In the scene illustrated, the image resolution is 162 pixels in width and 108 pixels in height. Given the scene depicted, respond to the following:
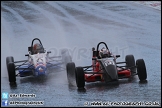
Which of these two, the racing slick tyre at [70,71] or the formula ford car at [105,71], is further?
the racing slick tyre at [70,71]

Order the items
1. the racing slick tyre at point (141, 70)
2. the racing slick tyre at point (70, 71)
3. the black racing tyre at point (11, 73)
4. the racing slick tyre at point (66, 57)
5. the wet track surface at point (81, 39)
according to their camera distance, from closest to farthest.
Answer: the wet track surface at point (81, 39)
the racing slick tyre at point (141, 70)
the racing slick tyre at point (70, 71)
the black racing tyre at point (11, 73)
the racing slick tyre at point (66, 57)

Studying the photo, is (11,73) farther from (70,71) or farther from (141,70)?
(141,70)

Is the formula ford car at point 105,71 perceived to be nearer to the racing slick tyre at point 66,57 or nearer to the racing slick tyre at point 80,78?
the racing slick tyre at point 80,78

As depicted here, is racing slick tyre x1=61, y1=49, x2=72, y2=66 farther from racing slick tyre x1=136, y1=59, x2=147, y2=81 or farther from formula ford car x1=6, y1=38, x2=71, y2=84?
racing slick tyre x1=136, y1=59, x2=147, y2=81

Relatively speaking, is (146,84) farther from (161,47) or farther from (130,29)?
(130,29)

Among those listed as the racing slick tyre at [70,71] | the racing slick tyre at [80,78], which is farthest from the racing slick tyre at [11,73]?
the racing slick tyre at [80,78]

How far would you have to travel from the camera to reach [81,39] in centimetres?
2892

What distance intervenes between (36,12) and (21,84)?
55.8ft

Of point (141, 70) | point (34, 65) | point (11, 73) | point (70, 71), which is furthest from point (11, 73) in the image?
point (141, 70)

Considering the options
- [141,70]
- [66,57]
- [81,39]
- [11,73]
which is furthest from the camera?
[81,39]

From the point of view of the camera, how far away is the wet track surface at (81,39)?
17.3 m

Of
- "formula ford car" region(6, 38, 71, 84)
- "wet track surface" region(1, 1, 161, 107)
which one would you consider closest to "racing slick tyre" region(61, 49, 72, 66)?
"formula ford car" region(6, 38, 71, 84)

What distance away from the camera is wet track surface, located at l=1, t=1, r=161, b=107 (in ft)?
56.7

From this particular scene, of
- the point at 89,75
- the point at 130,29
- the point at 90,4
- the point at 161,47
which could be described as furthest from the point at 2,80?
the point at 90,4
